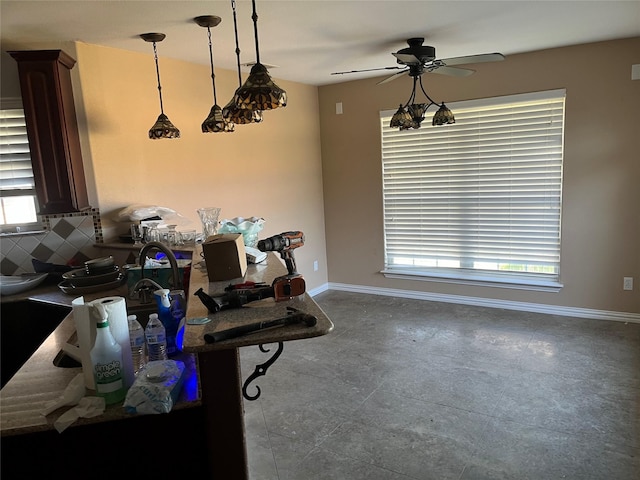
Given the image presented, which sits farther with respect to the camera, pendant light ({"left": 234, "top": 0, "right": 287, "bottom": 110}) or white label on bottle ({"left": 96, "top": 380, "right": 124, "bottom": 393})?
pendant light ({"left": 234, "top": 0, "right": 287, "bottom": 110})

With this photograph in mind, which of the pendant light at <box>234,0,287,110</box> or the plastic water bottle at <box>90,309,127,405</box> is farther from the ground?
the pendant light at <box>234,0,287,110</box>

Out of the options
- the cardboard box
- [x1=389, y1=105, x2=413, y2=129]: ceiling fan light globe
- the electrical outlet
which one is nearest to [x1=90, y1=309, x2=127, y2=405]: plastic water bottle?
the cardboard box

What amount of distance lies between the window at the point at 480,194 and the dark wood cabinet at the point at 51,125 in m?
3.24

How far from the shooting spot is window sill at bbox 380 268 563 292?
4.55 metres

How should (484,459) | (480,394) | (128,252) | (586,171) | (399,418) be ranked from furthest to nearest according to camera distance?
(586,171)
(128,252)
(480,394)
(399,418)
(484,459)

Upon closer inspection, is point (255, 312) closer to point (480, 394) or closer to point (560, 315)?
point (480, 394)

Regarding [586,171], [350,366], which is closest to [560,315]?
[586,171]

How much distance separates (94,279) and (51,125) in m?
1.18

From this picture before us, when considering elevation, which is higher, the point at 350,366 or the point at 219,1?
the point at 219,1

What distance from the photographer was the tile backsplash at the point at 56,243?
3.29m

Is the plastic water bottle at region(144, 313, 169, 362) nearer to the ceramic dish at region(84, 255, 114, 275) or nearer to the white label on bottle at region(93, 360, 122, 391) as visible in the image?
the white label on bottle at region(93, 360, 122, 391)

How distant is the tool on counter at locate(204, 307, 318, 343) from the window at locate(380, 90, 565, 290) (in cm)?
371

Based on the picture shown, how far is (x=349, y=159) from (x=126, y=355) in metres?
4.40

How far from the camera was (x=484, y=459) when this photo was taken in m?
2.41
